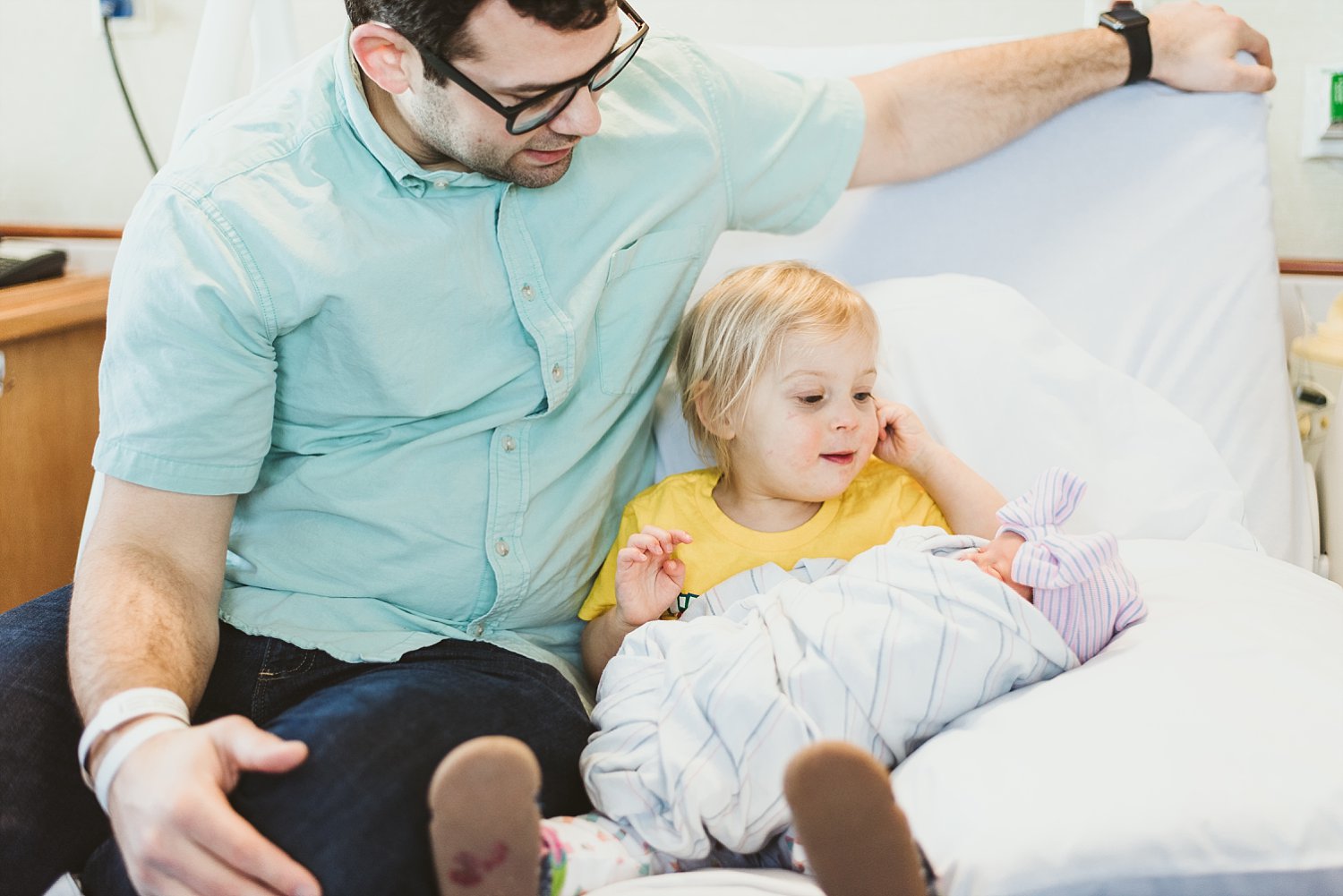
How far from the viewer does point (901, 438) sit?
1.22m

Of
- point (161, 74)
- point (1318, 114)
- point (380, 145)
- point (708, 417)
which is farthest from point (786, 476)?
point (161, 74)

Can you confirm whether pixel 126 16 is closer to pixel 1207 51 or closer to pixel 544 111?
pixel 544 111

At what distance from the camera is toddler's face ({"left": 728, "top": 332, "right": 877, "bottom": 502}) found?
1165mm

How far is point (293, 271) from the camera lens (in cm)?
101

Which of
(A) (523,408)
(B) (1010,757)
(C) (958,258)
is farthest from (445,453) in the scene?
(C) (958,258)

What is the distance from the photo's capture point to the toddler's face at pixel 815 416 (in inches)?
45.9

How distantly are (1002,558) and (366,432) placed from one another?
0.63m

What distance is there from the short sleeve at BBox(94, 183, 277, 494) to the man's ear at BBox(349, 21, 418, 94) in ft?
0.64

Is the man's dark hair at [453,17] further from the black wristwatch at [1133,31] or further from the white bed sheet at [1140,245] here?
the black wristwatch at [1133,31]

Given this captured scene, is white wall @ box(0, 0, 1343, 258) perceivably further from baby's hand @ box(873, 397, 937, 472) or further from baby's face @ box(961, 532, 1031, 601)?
baby's face @ box(961, 532, 1031, 601)

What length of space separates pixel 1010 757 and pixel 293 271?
0.73 metres

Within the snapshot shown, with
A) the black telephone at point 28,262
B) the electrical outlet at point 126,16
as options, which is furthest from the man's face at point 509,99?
the electrical outlet at point 126,16

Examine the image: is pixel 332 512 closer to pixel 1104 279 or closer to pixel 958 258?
pixel 958 258

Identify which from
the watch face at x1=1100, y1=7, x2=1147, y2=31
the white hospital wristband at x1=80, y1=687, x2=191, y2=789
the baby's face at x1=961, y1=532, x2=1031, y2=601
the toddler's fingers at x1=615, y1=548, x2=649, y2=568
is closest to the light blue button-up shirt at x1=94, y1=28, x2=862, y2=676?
the toddler's fingers at x1=615, y1=548, x2=649, y2=568
